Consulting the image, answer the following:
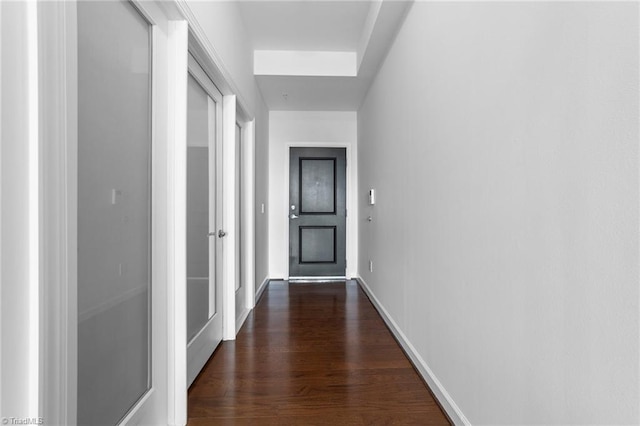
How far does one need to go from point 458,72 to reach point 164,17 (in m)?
1.34

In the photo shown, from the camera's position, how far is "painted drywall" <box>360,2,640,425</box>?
0.77 m

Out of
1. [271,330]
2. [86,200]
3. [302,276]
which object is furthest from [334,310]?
[86,200]

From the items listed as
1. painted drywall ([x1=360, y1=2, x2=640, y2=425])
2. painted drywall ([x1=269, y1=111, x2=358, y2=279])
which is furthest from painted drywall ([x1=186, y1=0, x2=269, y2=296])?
painted drywall ([x1=360, y1=2, x2=640, y2=425])

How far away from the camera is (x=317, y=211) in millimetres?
4945

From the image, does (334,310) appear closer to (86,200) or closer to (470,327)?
(470,327)

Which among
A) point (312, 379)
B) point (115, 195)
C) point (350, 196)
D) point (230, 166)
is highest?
point (230, 166)

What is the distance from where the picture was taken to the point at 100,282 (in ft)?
3.85

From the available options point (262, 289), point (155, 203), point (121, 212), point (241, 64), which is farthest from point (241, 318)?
point (241, 64)

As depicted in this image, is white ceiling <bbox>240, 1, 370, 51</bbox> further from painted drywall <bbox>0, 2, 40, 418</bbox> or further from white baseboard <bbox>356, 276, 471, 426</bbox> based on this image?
white baseboard <bbox>356, 276, 471, 426</bbox>

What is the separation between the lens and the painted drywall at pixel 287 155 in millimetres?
4898

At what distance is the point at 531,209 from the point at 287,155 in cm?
408

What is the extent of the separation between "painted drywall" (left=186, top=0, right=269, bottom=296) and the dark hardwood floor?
1261mm

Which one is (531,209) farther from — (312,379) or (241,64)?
(241,64)

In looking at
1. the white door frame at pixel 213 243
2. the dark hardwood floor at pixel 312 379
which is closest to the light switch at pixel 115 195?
the white door frame at pixel 213 243
